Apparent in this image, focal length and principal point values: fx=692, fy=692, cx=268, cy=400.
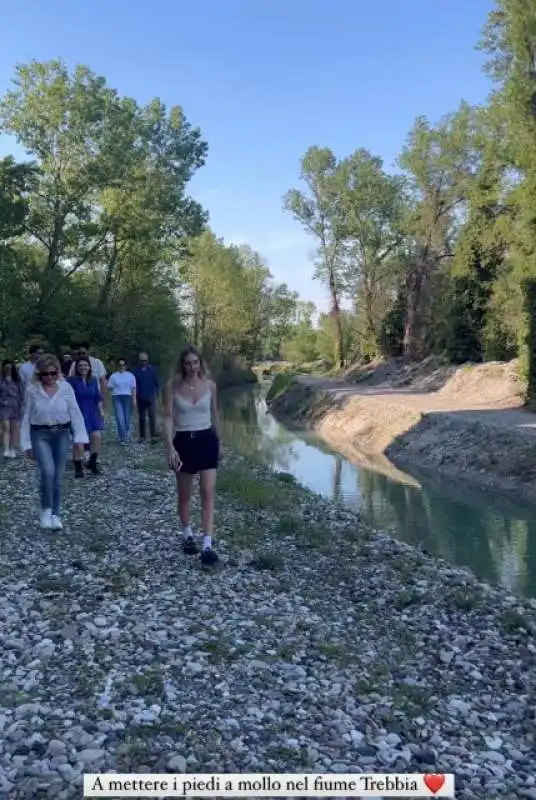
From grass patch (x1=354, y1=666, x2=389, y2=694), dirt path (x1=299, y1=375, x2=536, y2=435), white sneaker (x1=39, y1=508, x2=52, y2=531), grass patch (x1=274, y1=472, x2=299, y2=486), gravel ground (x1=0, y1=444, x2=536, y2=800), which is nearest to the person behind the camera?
gravel ground (x1=0, y1=444, x2=536, y2=800)

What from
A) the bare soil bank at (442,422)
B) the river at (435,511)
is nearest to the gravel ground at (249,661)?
the river at (435,511)

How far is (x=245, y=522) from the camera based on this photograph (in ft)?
37.7

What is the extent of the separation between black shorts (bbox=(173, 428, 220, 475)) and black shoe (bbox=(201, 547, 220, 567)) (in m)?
1.02

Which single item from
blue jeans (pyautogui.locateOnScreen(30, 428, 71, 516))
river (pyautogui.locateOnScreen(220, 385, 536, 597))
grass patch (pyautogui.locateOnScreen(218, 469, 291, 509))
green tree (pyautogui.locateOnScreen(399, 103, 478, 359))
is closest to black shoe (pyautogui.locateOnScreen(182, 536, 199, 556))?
blue jeans (pyautogui.locateOnScreen(30, 428, 71, 516))

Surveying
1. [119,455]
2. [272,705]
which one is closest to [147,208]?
[119,455]

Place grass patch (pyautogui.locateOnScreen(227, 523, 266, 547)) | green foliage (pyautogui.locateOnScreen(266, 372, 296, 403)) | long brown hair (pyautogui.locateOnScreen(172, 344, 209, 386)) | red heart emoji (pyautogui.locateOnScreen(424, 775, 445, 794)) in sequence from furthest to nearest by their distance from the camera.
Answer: green foliage (pyautogui.locateOnScreen(266, 372, 296, 403)) < grass patch (pyautogui.locateOnScreen(227, 523, 266, 547)) < long brown hair (pyautogui.locateOnScreen(172, 344, 209, 386)) < red heart emoji (pyautogui.locateOnScreen(424, 775, 445, 794))

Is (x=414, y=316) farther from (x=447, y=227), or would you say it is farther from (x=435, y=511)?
(x=435, y=511)

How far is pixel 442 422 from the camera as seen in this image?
26.6m

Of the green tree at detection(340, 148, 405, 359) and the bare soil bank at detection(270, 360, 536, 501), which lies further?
the green tree at detection(340, 148, 405, 359)

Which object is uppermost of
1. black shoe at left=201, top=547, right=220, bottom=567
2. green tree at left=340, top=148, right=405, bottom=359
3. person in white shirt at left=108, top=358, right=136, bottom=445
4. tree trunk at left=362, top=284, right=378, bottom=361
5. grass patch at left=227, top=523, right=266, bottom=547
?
green tree at left=340, top=148, right=405, bottom=359

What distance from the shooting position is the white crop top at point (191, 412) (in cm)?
802

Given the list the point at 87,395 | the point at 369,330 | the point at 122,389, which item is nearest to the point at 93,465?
the point at 87,395

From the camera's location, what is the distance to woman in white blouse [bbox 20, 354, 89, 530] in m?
9.05

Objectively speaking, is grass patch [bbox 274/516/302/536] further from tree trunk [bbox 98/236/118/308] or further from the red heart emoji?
tree trunk [bbox 98/236/118/308]
